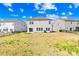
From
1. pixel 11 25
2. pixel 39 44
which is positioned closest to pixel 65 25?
pixel 39 44

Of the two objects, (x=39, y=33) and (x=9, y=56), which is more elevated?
(x=39, y=33)

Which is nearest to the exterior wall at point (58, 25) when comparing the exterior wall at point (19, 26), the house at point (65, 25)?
the house at point (65, 25)

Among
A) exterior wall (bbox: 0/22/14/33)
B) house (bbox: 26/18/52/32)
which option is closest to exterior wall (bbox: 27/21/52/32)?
house (bbox: 26/18/52/32)

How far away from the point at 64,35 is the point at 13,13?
1.11 m

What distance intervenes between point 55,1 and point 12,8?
0.85 meters

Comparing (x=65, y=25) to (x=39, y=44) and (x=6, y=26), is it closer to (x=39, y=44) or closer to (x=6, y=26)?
(x=39, y=44)

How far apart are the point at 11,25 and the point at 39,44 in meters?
0.67

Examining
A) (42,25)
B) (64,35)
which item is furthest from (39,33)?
(64,35)

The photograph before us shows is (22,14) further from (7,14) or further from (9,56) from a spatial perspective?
(9,56)

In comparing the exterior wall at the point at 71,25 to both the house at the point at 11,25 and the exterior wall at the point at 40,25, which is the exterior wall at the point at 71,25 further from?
the house at the point at 11,25

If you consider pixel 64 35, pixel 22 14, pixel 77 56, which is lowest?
pixel 77 56

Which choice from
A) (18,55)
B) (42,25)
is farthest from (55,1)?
(18,55)

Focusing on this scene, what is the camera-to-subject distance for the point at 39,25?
484cm

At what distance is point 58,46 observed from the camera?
4.76m
